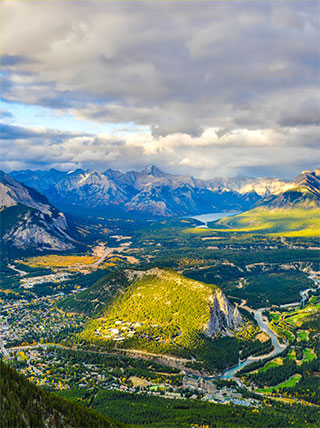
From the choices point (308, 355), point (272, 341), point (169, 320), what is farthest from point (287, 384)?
point (169, 320)

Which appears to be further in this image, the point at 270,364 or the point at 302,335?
the point at 302,335

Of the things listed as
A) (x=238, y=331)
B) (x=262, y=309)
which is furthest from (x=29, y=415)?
(x=262, y=309)

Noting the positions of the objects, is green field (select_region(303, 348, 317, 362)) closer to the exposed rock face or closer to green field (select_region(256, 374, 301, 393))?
green field (select_region(256, 374, 301, 393))

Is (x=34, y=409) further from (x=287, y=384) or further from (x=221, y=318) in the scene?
(x=221, y=318)

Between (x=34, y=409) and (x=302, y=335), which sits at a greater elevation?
(x=34, y=409)

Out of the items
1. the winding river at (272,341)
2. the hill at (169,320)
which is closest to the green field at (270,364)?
the winding river at (272,341)

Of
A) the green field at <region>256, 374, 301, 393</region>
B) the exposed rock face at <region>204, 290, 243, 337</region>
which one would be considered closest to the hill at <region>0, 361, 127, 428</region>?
the green field at <region>256, 374, 301, 393</region>

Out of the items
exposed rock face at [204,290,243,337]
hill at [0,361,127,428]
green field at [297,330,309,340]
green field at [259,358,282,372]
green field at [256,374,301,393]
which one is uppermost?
hill at [0,361,127,428]

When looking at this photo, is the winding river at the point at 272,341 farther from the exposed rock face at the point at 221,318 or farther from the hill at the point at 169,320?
the exposed rock face at the point at 221,318
